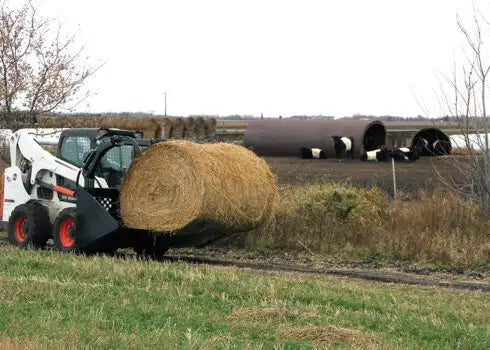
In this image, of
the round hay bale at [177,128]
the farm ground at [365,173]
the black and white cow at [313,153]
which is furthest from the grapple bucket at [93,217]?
the round hay bale at [177,128]

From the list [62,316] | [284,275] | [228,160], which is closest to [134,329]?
[62,316]

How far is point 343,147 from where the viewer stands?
37938 millimetres

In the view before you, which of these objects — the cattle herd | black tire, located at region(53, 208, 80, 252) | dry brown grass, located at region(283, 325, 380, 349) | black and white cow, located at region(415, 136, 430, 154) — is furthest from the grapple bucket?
black and white cow, located at region(415, 136, 430, 154)

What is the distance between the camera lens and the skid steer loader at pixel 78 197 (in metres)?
13.2

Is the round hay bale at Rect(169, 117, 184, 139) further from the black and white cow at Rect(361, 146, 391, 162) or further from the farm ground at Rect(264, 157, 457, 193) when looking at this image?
the black and white cow at Rect(361, 146, 391, 162)

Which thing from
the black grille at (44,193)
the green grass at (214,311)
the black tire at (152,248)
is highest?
the black grille at (44,193)

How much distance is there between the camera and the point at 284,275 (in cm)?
1218

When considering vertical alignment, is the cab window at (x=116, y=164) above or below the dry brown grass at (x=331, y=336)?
above

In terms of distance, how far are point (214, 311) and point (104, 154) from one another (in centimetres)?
585

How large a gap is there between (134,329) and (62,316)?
0.83 metres

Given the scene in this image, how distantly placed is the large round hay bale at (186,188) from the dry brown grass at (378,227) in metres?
2.11

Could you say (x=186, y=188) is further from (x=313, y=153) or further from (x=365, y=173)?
(x=313, y=153)

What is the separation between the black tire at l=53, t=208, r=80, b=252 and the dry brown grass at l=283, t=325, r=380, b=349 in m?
6.88

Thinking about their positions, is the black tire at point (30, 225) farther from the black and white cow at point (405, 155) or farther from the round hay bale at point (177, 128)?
the round hay bale at point (177, 128)
